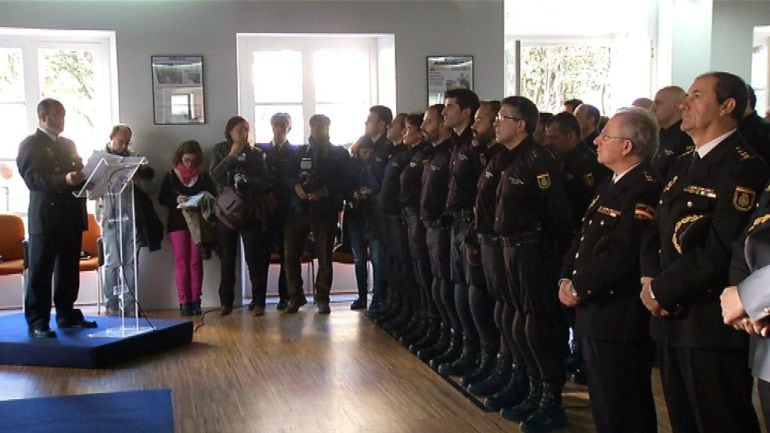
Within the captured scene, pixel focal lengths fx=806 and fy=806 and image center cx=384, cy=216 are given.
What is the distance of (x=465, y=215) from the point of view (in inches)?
175

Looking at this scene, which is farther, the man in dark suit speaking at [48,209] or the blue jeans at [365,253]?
the blue jeans at [365,253]

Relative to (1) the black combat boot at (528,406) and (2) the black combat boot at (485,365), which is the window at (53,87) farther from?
(1) the black combat boot at (528,406)

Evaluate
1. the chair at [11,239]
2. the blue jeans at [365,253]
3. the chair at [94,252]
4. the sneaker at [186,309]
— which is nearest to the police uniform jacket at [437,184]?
the blue jeans at [365,253]

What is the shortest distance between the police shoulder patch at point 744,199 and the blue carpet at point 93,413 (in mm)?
2695

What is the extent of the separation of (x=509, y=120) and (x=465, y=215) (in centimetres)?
77

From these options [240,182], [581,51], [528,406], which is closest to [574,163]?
[528,406]

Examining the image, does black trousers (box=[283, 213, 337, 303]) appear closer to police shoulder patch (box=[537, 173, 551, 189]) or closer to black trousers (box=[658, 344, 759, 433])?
police shoulder patch (box=[537, 173, 551, 189])

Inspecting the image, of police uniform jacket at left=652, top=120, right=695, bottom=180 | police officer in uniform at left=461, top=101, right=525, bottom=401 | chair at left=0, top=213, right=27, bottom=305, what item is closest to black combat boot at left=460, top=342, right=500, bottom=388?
police officer in uniform at left=461, top=101, right=525, bottom=401

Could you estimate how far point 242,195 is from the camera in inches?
251

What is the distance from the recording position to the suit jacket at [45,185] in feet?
Answer: 16.9

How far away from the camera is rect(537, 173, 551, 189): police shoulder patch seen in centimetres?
368

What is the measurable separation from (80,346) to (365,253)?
2.55 meters

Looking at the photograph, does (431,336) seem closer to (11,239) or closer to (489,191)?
(489,191)

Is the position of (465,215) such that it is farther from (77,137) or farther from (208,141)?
(77,137)
